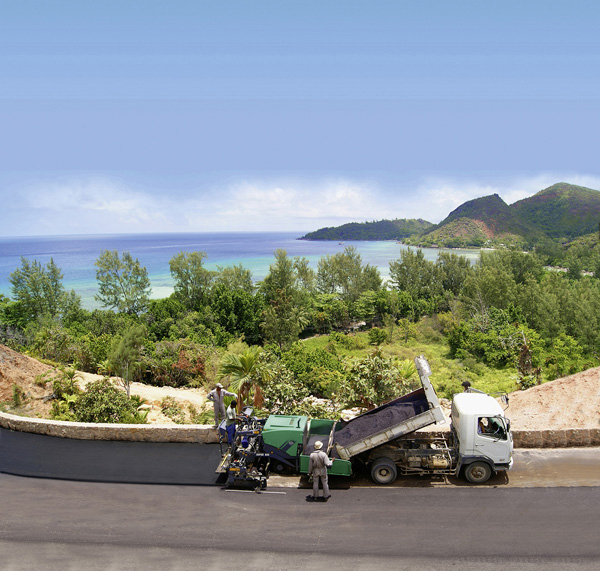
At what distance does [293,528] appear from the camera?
8.40 m

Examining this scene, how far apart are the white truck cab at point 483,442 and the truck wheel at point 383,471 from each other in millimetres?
1422

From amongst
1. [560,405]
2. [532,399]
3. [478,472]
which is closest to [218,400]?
[478,472]

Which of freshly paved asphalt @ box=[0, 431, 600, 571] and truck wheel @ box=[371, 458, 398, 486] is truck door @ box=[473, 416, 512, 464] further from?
truck wheel @ box=[371, 458, 398, 486]

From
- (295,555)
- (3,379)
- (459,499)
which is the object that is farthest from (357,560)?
(3,379)

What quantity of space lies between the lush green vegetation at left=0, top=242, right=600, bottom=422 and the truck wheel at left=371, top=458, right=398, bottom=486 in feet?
10.8

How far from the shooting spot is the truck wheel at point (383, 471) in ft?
32.5

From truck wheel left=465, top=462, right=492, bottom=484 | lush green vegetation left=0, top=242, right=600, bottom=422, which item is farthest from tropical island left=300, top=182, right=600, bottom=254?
truck wheel left=465, top=462, right=492, bottom=484

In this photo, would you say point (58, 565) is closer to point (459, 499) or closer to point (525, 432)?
point (459, 499)

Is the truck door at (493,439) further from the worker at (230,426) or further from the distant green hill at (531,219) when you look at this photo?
the distant green hill at (531,219)

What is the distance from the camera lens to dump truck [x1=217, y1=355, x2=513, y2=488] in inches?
379

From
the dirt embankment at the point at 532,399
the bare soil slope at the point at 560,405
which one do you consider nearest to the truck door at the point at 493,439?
the bare soil slope at the point at 560,405

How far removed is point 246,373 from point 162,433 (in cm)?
294

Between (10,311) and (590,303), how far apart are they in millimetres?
57995

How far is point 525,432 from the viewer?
11336 mm
